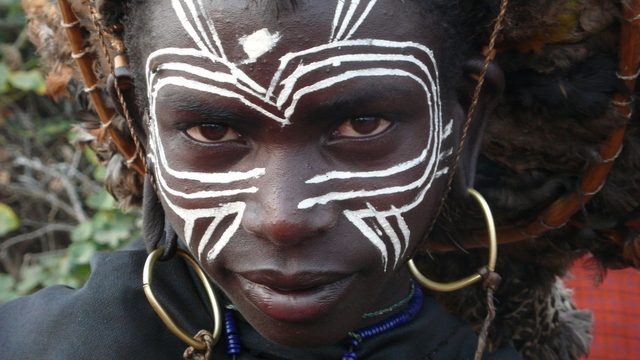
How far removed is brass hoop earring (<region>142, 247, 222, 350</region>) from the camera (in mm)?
1516

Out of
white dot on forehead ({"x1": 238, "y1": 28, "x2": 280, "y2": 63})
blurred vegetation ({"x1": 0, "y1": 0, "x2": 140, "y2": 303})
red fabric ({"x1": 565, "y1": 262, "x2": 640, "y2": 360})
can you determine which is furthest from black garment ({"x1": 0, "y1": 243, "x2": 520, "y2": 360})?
red fabric ({"x1": 565, "y1": 262, "x2": 640, "y2": 360})

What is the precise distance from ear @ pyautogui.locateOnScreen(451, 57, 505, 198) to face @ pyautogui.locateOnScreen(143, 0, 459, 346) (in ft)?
0.38

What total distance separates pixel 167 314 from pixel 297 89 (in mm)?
541

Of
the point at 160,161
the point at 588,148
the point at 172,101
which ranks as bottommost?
the point at 588,148

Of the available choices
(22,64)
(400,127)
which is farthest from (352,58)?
(22,64)

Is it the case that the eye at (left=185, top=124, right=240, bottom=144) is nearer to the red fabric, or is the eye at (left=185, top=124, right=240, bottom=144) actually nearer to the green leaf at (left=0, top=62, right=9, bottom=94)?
the green leaf at (left=0, top=62, right=9, bottom=94)

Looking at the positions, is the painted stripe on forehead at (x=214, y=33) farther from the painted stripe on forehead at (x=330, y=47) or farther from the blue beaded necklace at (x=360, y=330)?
the blue beaded necklace at (x=360, y=330)

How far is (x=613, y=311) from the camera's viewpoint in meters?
3.89

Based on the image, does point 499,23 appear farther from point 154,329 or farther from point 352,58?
point 154,329

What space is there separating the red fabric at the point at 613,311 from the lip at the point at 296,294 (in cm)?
254

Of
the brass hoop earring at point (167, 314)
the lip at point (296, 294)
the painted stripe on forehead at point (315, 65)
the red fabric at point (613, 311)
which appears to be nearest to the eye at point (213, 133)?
the painted stripe on forehead at point (315, 65)

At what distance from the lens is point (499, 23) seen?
142cm

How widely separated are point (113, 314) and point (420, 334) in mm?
622

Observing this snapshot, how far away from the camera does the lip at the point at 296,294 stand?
131 cm
